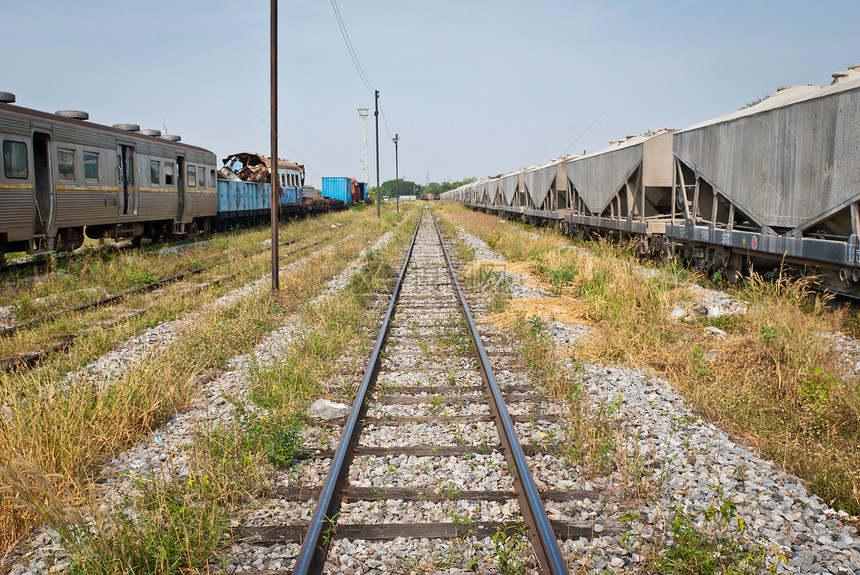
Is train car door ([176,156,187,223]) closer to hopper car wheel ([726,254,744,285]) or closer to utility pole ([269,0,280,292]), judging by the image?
utility pole ([269,0,280,292])

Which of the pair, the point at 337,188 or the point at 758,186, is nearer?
the point at 758,186

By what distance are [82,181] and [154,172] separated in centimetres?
364

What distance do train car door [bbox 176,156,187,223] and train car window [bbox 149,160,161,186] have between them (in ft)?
4.67

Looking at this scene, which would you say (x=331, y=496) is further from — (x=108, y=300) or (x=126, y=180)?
(x=126, y=180)

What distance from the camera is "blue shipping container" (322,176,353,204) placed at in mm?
48844

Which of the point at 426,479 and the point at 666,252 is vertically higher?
the point at 666,252

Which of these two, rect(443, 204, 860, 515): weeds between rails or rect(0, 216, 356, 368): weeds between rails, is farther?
rect(0, 216, 356, 368): weeds between rails

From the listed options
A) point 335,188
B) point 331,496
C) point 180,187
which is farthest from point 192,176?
point 335,188

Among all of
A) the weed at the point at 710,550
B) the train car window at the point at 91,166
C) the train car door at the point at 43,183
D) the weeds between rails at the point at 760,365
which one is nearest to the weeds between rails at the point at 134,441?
the weed at the point at 710,550

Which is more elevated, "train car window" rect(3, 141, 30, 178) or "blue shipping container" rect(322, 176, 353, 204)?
"blue shipping container" rect(322, 176, 353, 204)

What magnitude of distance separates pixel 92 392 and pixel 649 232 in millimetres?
11053

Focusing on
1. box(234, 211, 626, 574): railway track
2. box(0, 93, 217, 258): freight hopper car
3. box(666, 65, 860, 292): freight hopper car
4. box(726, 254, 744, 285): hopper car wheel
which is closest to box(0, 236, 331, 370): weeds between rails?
box(0, 93, 217, 258): freight hopper car

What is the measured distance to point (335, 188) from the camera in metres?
49.4

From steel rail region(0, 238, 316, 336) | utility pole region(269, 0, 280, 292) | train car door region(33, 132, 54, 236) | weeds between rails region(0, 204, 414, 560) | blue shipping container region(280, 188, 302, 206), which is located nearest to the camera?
weeds between rails region(0, 204, 414, 560)
